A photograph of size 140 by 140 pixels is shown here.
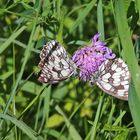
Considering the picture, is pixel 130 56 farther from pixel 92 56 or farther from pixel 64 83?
pixel 64 83

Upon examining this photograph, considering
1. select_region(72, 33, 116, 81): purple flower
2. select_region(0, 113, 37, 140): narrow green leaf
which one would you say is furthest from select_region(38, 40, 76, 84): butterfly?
select_region(0, 113, 37, 140): narrow green leaf

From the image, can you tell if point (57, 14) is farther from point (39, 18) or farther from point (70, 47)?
point (70, 47)

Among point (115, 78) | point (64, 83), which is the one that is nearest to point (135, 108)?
point (115, 78)

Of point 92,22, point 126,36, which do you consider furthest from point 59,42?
point 92,22

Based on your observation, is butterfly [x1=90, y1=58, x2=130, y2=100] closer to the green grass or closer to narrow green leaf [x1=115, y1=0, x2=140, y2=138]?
the green grass

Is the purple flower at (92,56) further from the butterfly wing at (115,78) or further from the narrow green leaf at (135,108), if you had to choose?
the narrow green leaf at (135,108)

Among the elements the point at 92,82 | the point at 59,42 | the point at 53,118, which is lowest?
the point at 53,118
